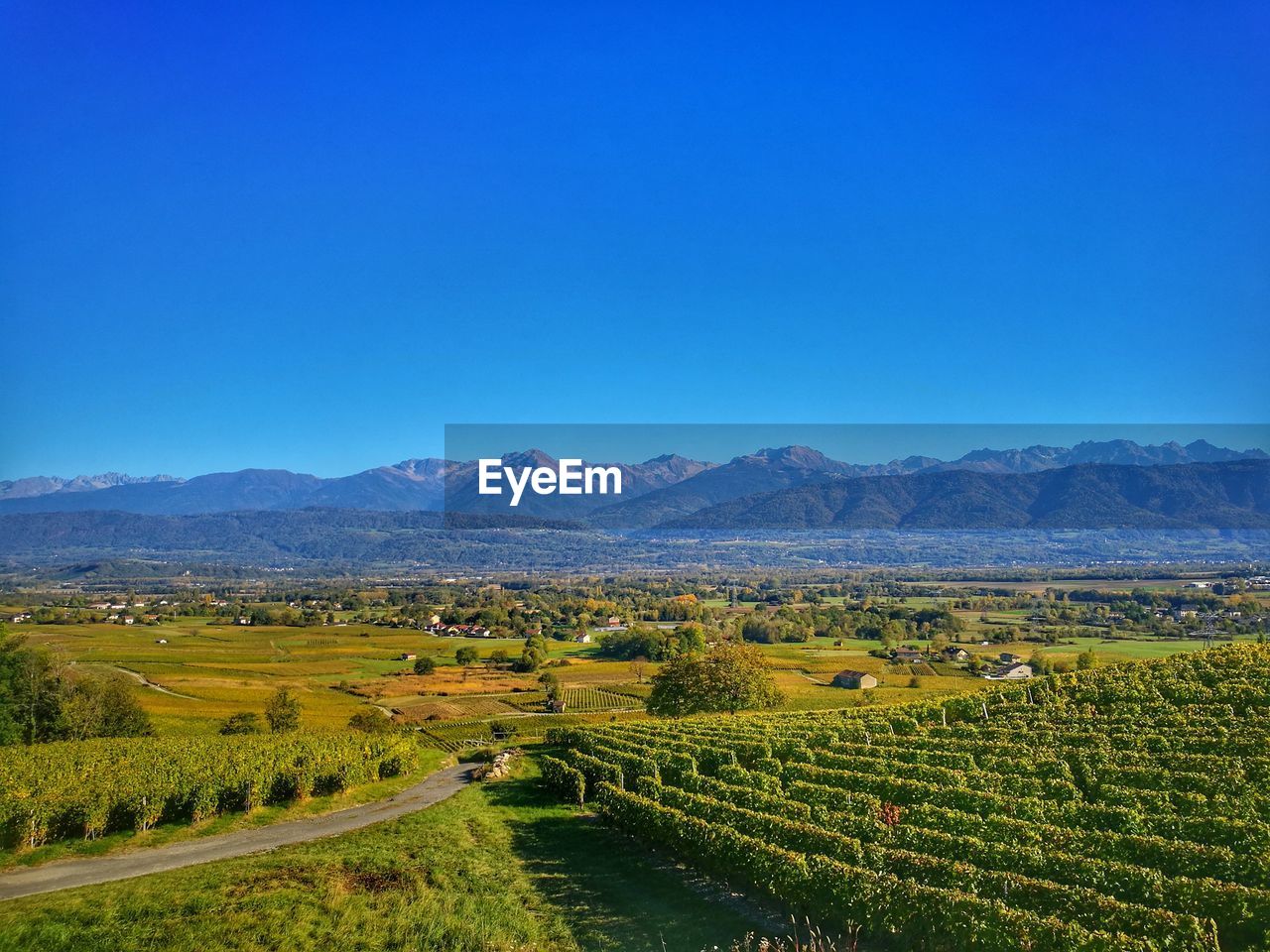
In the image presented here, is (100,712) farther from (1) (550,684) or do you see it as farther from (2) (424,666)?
(2) (424,666)

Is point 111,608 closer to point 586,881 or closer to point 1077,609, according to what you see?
point 586,881

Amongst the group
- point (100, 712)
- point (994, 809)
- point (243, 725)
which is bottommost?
point (243, 725)

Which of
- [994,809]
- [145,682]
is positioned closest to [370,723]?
[145,682]

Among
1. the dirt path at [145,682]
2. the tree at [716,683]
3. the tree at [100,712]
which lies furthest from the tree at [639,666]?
the tree at [100,712]

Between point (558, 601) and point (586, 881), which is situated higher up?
point (586, 881)

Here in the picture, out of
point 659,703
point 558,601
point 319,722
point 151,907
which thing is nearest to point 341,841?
point 151,907

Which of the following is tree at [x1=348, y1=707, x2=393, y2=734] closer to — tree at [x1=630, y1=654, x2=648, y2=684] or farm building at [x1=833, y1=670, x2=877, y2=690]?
tree at [x1=630, y1=654, x2=648, y2=684]

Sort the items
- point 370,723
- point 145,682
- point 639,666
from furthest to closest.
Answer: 1. point 639,666
2. point 145,682
3. point 370,723
